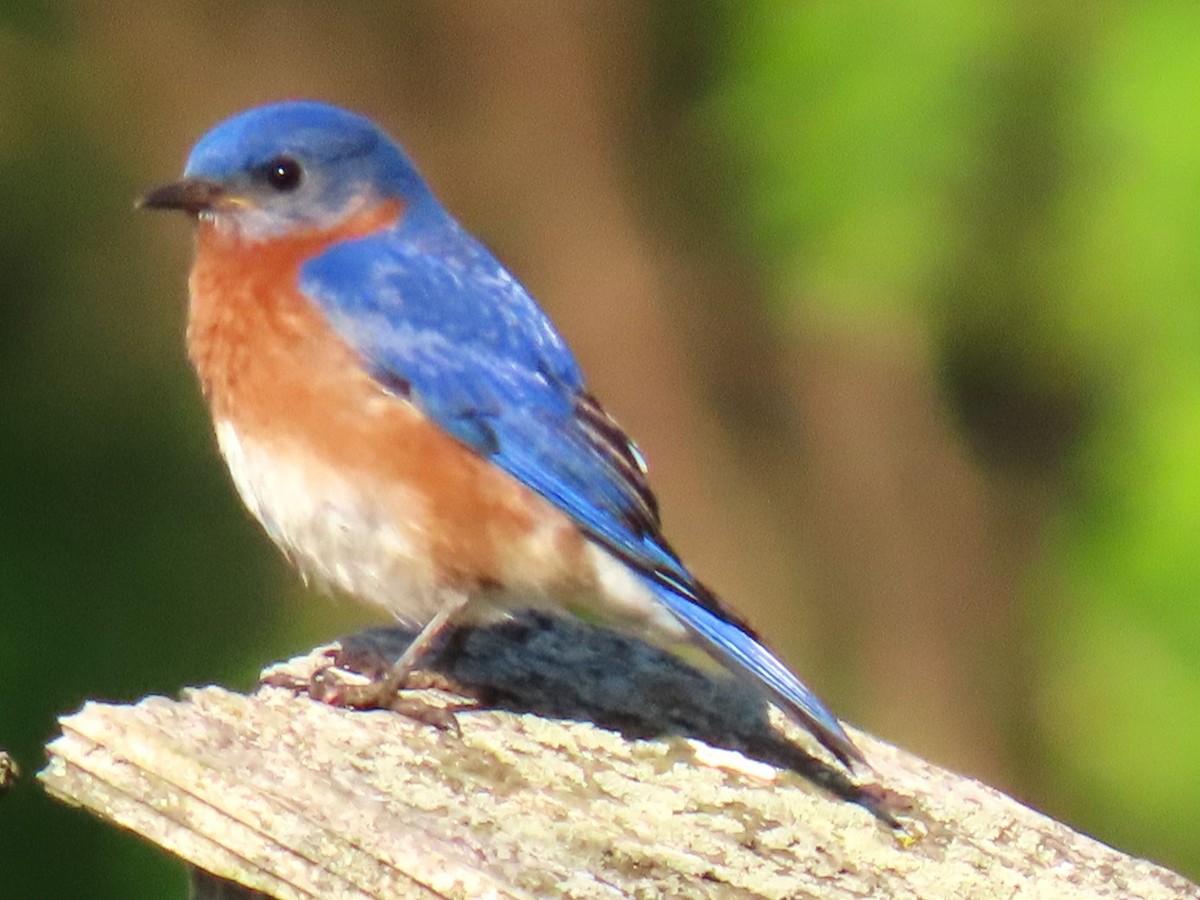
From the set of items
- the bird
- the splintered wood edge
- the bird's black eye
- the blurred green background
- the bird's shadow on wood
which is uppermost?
the blurred green background

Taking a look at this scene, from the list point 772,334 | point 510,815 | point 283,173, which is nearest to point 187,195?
point 283,173

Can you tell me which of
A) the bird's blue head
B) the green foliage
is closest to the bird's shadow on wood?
the bird's blue head

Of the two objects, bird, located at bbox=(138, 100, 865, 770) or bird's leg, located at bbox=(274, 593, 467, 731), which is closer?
bird's leg, located at bbox=(274, 593, 467, 731)

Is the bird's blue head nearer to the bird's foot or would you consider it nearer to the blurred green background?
the bird's foot

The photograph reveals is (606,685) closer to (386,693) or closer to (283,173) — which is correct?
(386,693)

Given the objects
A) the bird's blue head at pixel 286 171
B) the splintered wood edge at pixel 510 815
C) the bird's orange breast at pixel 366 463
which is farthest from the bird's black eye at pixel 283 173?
the splintered wood edge at pixel 510 815

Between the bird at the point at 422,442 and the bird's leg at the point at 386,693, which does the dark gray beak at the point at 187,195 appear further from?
the bird's leg at the point at 386,693
